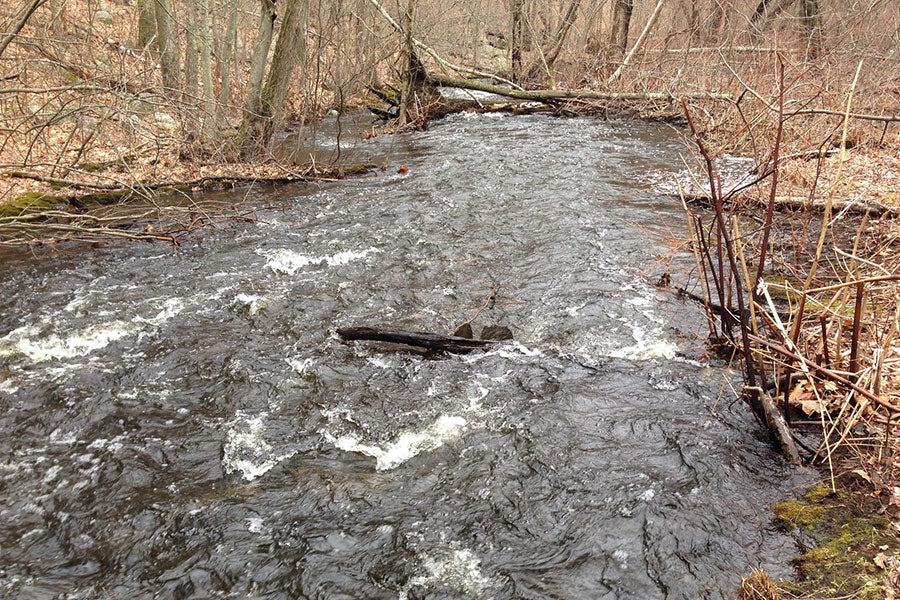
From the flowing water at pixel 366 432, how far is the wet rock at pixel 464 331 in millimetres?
340

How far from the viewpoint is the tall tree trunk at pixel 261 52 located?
12531 millimetres

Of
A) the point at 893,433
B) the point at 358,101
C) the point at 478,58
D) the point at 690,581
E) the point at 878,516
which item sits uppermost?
the point at 478,58

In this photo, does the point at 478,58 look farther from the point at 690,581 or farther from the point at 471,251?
the point at 690,581

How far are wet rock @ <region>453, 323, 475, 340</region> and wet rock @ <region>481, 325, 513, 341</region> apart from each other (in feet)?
0.46

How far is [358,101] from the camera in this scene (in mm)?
19875

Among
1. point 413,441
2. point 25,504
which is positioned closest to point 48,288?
point 25,504

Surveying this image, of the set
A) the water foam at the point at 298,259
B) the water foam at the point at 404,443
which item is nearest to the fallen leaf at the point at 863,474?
the water foam at the point at 404,443

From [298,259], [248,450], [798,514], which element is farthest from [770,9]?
[248,450]

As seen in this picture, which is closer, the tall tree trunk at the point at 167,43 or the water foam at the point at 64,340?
the water foam at the point at 64,340

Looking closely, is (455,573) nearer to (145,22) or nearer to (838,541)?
(838,541)

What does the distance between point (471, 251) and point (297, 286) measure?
2474mm

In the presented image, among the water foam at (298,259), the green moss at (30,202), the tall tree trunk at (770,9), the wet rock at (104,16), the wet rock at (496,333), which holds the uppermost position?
the tall tree trunk at (770,9)

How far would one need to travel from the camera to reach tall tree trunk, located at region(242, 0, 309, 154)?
1259 centimetres

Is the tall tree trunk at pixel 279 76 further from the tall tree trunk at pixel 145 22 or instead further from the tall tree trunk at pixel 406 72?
the tall tree trunk at pixel 145 22
